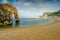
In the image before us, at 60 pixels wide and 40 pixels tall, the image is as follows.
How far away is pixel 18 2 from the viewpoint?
8.12m

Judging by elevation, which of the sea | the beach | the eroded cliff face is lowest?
the beach

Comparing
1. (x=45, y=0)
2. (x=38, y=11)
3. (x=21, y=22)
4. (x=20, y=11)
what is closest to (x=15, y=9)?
(x=20, y=11)

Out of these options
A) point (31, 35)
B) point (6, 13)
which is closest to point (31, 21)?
point (6, 13)

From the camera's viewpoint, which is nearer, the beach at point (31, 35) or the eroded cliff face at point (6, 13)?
the beach at point (31, 35)

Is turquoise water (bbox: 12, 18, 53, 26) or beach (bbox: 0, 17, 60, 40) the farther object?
turquoise water (bbox: 12, 18, 53, 26)

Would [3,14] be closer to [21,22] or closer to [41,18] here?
[21,22]

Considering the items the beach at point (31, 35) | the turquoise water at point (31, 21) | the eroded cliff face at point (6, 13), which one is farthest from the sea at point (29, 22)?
the beach at point (31, 35)

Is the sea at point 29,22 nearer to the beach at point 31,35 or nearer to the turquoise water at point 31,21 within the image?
the turquoise water at point 31,21

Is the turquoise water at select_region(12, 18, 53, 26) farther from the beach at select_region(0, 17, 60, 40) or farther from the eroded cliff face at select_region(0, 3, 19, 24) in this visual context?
the beach at select_region(0, 17, 60, 40)

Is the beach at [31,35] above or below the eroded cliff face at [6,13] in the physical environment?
below

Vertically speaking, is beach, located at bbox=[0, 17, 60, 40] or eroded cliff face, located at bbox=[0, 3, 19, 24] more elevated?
eroded cliff face, located at bbox=[0, 3, 19, 24]

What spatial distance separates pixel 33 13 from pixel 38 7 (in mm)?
472

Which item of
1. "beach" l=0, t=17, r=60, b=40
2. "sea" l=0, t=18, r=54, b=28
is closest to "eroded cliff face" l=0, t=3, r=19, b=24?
"sea" l=0, t=18, r=54, b=28

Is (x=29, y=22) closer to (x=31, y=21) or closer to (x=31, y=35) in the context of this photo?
(x=31, y=21)
